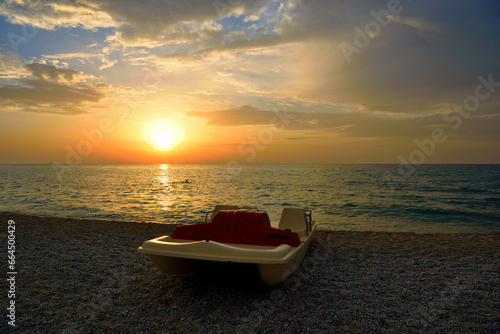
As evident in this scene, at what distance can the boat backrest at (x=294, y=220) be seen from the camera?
319 inches

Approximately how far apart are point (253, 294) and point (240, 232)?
1248mm

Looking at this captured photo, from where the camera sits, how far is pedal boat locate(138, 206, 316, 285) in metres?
4.73

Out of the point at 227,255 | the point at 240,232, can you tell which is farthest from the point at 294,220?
the point at 227,255

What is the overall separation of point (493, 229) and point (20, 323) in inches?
801

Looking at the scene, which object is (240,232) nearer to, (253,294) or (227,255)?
(253,294)

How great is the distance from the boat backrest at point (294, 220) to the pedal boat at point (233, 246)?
1.11ft

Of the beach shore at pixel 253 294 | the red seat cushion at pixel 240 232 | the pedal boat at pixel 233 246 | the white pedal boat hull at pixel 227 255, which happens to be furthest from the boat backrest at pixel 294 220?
the white pedal boat hull at pixel 227 255

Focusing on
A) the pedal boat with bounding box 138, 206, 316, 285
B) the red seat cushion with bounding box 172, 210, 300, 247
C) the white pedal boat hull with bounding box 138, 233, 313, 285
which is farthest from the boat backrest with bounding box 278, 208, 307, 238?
the white pedal boat hull with bounding box 138, 233, 313, 285

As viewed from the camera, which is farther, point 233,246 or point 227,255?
point 233,246

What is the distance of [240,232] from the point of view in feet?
20.1

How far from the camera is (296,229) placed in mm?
8039

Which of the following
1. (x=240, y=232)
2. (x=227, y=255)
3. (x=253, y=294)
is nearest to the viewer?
(x=227, y=255)

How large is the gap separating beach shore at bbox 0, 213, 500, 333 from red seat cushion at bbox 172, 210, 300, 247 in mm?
777

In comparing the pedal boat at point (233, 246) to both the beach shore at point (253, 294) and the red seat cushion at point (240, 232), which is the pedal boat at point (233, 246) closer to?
the red seat cushion at point (240, 232)
